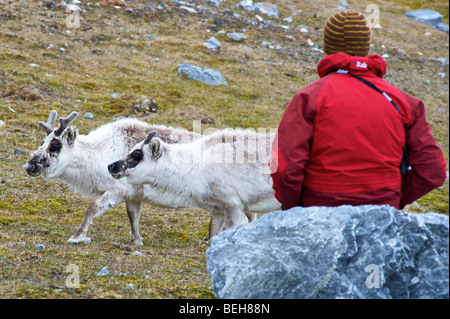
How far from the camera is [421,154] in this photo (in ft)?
14.4

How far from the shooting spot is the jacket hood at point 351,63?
171 inches

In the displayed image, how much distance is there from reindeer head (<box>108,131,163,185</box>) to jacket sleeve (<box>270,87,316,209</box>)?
13.6 feet

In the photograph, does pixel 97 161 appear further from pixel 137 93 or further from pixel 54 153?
pixel 137 93

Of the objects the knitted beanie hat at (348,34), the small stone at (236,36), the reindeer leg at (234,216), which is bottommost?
the small stone at (236,36)

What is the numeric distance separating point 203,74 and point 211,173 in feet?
43.3

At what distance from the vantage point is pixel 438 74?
92.7ft

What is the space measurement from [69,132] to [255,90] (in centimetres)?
1298

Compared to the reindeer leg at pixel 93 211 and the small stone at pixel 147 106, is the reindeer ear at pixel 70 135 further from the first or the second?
the small stone at pixel 147 106

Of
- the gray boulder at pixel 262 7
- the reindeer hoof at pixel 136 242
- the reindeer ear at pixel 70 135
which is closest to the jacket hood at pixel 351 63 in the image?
the reindeer hoof at pixel 136 242

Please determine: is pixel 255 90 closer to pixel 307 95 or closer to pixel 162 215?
pixel 162 215

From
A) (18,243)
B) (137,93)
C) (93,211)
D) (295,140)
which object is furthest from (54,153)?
(137,93)

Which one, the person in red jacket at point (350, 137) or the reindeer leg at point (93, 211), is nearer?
the person in red jacket at point (350, 137)

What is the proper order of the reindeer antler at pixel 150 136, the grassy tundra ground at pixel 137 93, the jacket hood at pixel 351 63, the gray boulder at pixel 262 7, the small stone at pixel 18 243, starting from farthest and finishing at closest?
the gray boulder at pixel 262 7, the reindeer antler at pixel 150 136, the small stone at pixel 18 243, the grassy tundra ground at pixel 137 93, the jacket hood at pixel 351 63
